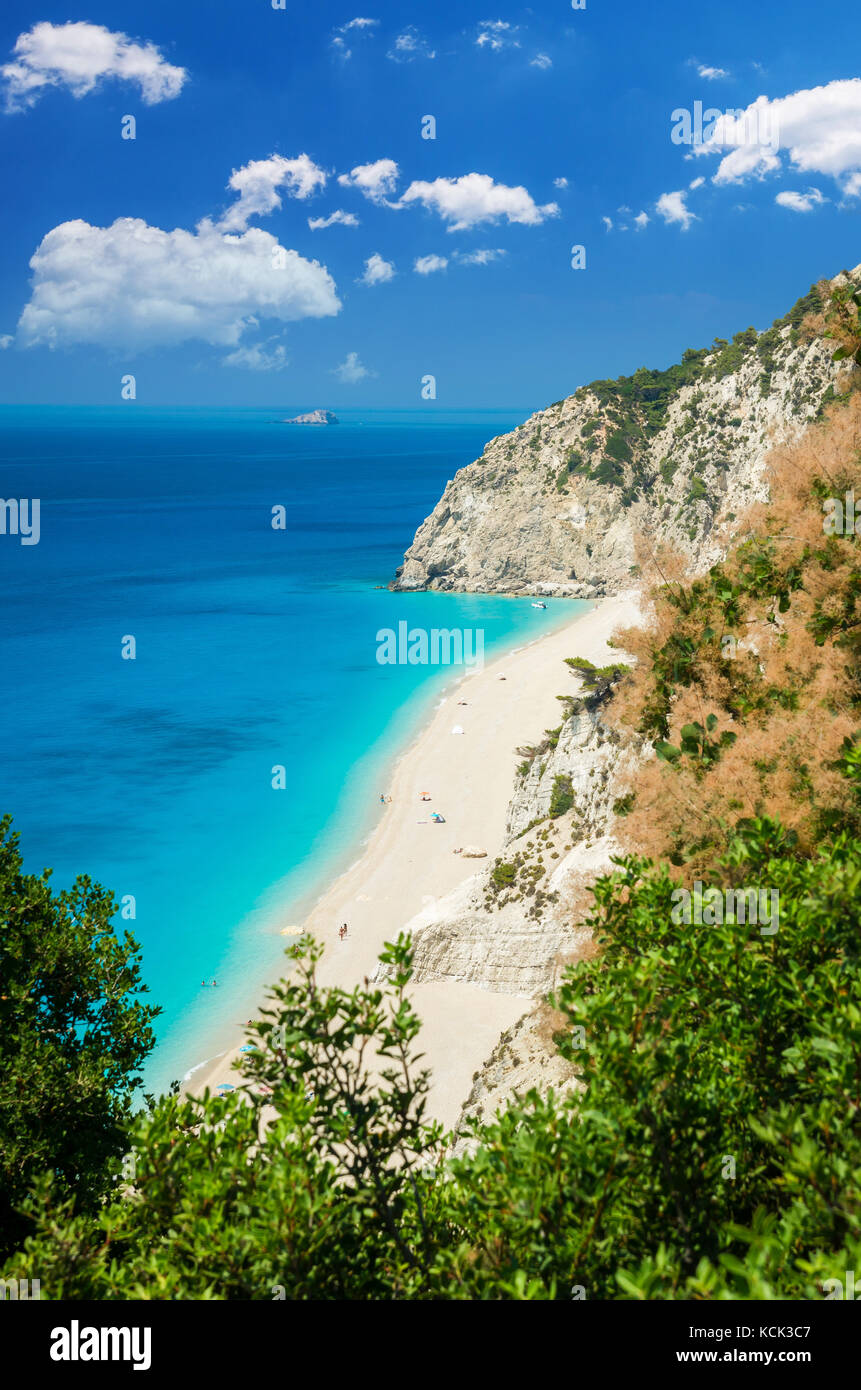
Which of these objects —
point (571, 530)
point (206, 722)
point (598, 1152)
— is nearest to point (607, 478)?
point (571, 530)

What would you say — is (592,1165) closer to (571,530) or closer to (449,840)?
(449,840)

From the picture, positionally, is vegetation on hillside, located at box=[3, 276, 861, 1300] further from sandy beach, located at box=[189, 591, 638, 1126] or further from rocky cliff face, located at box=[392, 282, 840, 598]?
rocky cliff face, located at box=[392, 282, 840, 598]

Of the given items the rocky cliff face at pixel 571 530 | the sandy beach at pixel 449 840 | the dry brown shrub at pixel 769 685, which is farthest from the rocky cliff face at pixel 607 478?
the dry brown shrub at pixel 769 685

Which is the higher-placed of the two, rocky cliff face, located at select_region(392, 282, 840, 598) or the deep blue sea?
rocky cliff face, located at select_region(392, 282, 840, 598)

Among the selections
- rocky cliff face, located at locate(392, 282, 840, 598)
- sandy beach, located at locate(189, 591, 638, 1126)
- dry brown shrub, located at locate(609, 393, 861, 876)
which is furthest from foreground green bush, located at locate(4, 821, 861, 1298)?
rocky cliff face, located at locate(392, 282, 840, 598)
